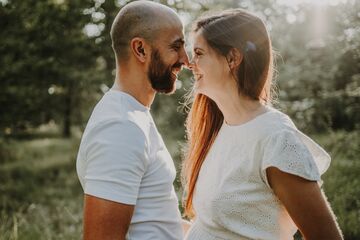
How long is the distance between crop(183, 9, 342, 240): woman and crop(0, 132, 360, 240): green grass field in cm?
282

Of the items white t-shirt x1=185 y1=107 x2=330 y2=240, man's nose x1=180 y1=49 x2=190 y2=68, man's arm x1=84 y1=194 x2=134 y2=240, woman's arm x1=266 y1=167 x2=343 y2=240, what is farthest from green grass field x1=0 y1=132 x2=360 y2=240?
man's arm x1=84 y1=194 x2=134 y2=240

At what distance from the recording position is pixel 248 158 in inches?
89.0

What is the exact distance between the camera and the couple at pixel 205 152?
2039mm

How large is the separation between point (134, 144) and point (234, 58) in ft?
2.54

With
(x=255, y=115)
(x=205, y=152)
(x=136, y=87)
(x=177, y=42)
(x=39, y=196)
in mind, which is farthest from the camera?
(x=39, y=196)

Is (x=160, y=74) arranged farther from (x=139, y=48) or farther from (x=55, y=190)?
(x=55, y=190)

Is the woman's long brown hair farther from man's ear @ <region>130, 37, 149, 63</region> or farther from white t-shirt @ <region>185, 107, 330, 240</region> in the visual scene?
man's ear @ <region>130, 37, 149, 63</region>

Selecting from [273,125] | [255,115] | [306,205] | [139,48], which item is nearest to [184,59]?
[139,48]

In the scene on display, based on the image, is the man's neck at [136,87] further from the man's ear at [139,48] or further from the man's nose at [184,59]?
the man's nose at [184,59]

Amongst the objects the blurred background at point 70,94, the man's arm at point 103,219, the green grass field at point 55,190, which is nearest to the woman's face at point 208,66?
the man's arm at point 103,219

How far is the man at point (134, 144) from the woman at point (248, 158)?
0.62ft

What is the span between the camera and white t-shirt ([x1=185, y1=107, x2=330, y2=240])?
2098 mm

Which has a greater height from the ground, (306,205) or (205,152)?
(306,205)

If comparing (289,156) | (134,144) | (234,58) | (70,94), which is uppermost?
(234,58)
